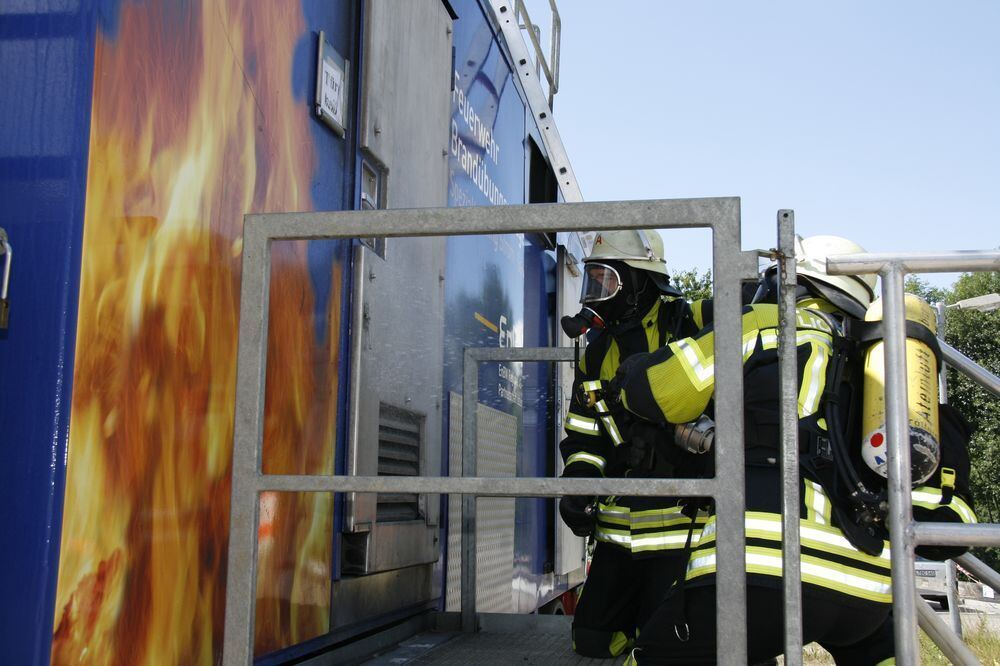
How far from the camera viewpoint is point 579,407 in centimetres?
352

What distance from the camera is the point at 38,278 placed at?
5.84 feet

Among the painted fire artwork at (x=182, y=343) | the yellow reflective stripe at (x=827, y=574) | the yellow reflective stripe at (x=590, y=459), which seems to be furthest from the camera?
the yellow reflective stripe at (x=590, y=459)

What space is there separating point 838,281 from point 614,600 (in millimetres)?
1333

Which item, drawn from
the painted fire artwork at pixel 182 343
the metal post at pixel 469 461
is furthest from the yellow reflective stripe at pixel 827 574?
the metal post at pixel 469 461

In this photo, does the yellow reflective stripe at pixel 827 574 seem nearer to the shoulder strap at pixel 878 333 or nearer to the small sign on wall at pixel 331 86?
the shoulder strap at pixel 878 333

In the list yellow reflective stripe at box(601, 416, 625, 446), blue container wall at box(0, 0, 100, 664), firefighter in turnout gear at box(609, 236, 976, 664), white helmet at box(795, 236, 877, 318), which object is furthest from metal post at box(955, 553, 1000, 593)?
blue container wall at box(0, 0, 100, 664)

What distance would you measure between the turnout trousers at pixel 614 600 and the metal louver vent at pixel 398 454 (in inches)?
24.7

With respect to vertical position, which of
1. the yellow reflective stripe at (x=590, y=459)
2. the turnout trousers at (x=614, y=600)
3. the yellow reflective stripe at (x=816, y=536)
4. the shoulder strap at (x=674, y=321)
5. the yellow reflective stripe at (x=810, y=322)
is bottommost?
the turnout trousers at (x=614, y=600)

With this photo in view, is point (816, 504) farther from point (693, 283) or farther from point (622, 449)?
point (693, 283)

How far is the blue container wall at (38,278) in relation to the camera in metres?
1.72

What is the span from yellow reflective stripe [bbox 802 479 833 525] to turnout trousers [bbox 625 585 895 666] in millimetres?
156

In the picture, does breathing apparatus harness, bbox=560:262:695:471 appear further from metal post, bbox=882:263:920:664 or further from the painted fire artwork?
metal post, bbox=882:263:920:664

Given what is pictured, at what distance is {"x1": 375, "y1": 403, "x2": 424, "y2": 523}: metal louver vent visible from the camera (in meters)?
3.22

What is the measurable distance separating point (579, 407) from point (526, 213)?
1.55 meters
